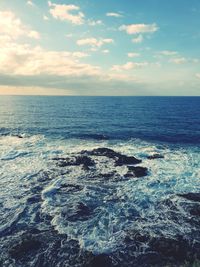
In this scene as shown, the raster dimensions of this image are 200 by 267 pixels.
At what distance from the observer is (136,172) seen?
3509cm

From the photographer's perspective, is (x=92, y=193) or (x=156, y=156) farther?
(x=156, y=156)

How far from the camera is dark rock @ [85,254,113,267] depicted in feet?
57.8

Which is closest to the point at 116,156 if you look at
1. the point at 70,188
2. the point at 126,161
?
the point at 126,161

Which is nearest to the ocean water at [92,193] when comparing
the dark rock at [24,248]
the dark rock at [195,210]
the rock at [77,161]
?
the dark rock at [24,248]

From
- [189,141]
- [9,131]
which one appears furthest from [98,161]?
[9,131]

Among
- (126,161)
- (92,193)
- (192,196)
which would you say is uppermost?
(126,161)

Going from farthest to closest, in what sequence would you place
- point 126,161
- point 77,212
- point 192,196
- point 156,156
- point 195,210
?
1. point 156,156
2. point 126,161
3. point 192,196
4. point 195,210
5. point 77,212

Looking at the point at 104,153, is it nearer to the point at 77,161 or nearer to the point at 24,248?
the point at 77,161

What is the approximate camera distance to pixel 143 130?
219 ft

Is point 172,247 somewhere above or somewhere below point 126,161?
below

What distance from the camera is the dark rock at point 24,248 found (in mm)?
18547

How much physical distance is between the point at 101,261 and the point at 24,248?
6.04m

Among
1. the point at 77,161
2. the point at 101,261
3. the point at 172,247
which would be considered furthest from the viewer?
the point at 77,161

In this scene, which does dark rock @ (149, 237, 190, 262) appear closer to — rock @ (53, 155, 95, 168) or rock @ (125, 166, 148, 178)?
rock @ (125, 166, 148, 178)
